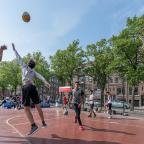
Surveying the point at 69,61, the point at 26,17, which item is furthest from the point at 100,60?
the point at 26,17

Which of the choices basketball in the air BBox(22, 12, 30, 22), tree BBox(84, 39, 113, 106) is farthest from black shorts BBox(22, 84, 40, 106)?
tree BBox(84, 39, 113, 106)

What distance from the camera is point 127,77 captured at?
4509cm

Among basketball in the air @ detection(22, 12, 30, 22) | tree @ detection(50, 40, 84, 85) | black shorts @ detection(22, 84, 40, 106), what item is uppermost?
tree @ detection(50, 40, 84, 85)

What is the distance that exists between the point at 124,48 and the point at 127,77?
3.86 meters

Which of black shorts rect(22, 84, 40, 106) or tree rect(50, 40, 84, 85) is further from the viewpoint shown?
tree rect(50, 40, 84, 85)

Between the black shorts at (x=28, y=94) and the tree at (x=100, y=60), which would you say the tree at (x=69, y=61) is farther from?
the black shorts at (x=28, y=94)

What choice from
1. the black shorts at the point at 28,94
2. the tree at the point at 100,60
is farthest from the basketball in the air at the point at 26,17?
the tree at the point at 100,60

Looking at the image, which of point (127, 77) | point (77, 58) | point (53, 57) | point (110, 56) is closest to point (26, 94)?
point (127, 77)

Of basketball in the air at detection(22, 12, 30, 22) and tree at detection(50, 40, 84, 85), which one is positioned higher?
tree at detection(50, 40, 84, 85)

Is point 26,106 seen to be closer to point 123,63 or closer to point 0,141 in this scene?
point 0,141

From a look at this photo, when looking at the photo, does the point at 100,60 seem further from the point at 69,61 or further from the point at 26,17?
the point at 26,17

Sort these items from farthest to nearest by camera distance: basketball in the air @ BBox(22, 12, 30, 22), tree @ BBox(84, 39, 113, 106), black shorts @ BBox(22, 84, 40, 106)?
1. tree @ BBox(84, 39, 113, 106)
2. basketball in the air @ BBox(22, 12, 30, 22)
3. black shorts @ BBox(22, 84, 40, 106)

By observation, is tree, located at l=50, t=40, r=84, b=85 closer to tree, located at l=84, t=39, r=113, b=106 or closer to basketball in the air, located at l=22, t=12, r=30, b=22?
tree, located at l=84, t=39, r=113, b=106

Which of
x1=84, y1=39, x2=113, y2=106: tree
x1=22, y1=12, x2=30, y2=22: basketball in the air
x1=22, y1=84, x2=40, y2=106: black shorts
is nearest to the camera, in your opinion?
x1=22, y1=84, x2=40, y2=106: black shorts
